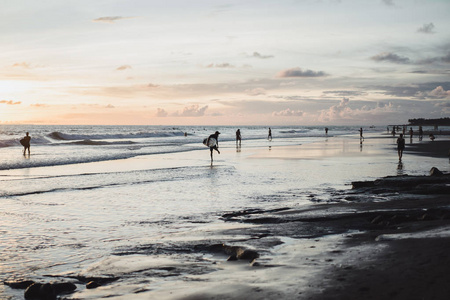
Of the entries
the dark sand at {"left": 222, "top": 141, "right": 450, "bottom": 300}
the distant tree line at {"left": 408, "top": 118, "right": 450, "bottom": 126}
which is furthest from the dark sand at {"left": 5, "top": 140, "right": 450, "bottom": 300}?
the distant tree line at {"left": 408, "top": 118, "right": 450, "bottom": 126}

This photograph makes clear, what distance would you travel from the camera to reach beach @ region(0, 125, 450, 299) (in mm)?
5512

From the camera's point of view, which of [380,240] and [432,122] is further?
[432,122]

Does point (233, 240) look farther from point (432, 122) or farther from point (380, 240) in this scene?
point (432, 122)

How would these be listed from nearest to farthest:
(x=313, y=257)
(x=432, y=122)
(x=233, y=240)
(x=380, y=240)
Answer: (x=313, y=257) → (x=380, y=240) → (x=233, y=240) → (x=432, y=122)

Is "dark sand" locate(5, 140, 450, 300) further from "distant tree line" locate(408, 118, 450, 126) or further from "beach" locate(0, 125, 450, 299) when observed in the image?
"distant tree line" locate(408, 118, 450, 126)

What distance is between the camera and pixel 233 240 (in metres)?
8.08

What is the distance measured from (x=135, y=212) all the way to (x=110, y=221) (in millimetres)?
1216

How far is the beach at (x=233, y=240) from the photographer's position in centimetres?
551

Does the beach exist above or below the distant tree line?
below

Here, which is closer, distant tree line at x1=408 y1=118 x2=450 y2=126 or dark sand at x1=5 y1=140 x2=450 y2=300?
dark sand at x1=5 y1=140 x2=450 y2=300

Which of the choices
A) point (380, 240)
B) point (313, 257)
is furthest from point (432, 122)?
point (313, 257)

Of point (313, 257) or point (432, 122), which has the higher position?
point (432, 122)

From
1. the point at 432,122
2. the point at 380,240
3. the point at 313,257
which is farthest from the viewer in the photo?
the point at 432,122

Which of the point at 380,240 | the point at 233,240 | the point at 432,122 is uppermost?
the point at 432,122
